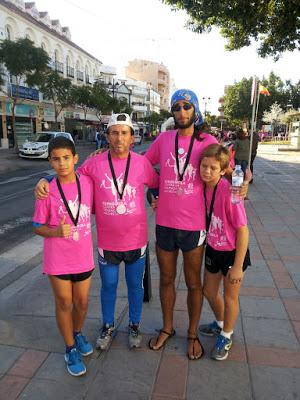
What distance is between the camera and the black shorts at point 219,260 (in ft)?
8.57

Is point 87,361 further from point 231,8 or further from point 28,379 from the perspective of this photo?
point 231,8

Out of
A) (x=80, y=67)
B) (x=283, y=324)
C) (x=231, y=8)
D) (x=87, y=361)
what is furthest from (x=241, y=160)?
(x=80, y=67)

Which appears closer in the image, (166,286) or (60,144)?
(60,144)

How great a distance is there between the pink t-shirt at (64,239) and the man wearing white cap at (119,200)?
17cm

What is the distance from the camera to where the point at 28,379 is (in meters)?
2.46

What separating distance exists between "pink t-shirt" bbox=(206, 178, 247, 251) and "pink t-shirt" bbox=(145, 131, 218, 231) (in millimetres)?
88

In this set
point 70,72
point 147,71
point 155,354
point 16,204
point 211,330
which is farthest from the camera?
point 147,71

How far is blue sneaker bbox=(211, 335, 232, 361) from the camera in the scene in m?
2.69

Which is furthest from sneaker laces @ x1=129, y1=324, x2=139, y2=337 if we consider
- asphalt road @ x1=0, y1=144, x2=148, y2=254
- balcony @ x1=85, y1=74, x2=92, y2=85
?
balcony @ x1=85, y1=74, x2=92, y2=85

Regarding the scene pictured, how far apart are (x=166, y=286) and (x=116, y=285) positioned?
15.5 inches

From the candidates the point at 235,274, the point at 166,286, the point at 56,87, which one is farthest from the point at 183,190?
Answer: the point at 56,87

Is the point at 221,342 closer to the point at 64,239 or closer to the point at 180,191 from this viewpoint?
the point at 180,191

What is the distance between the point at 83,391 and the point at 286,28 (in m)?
12.4

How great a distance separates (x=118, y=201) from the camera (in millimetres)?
2600
